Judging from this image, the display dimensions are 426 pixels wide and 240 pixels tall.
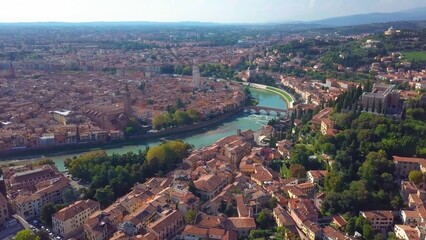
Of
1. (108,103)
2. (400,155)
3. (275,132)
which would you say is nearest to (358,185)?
(400,155)

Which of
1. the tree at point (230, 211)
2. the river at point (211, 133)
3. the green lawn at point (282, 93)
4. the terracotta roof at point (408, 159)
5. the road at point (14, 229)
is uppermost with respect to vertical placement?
the terracotta roof at point (408, 159)

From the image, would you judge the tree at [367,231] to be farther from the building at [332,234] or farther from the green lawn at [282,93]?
the green lawn at [282,93]

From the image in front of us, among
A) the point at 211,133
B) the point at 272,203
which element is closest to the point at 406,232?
the point at 272,203

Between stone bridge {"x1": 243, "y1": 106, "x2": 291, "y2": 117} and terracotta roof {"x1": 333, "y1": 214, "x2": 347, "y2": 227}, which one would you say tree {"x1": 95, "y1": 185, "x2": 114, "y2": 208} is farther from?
stone bridge {"x1": 243, "y1": 106, "x2": 291, "y2": 117}

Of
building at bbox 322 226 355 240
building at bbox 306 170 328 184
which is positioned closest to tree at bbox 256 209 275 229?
building at bbox 322 226 355 240

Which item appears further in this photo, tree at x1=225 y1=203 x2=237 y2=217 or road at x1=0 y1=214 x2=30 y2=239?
tree at x1=225 y1=203 x2=237 y2=217

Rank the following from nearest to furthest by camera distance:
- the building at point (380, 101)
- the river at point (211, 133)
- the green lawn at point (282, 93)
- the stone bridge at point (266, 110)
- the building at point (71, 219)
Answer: the building at point (71, 219) → the building at point (380, 101) → the river at point (211, 133) → the stone bridge at point (266, 110) → the green lawn at point (282, 93)

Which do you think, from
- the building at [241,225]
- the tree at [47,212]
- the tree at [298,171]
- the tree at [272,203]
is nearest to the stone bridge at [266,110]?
the tree at [298,171]
